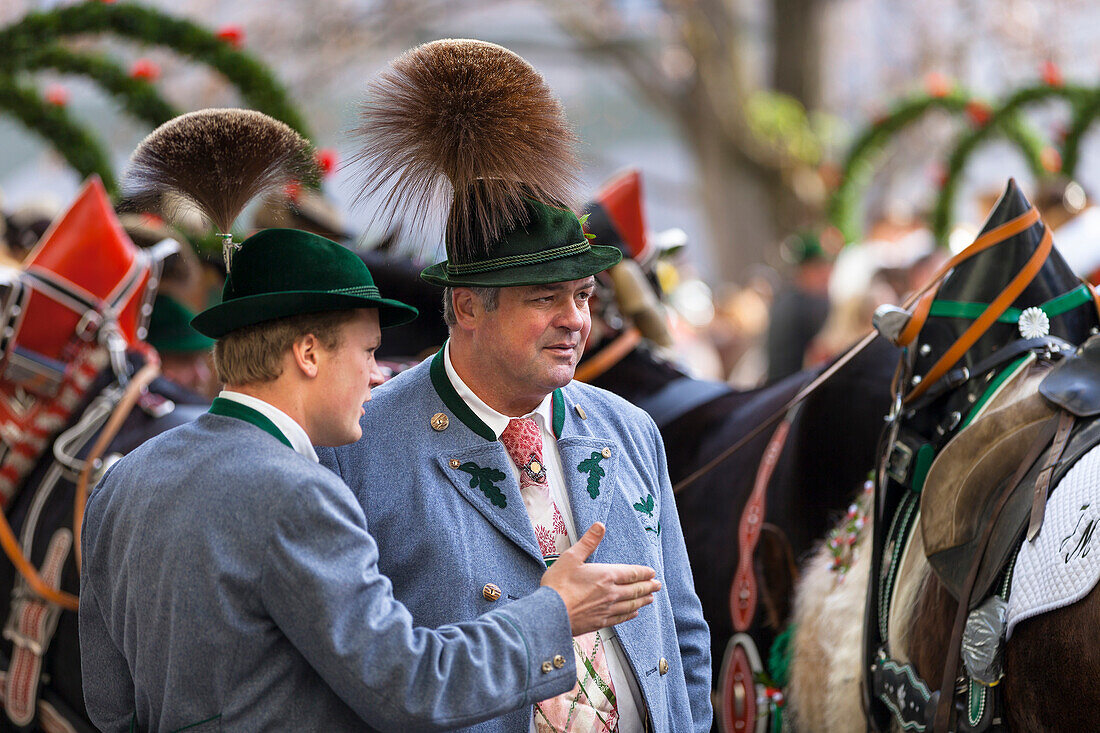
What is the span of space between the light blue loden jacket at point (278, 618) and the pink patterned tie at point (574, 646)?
25 cm

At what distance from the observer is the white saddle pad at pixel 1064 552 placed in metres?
2.06

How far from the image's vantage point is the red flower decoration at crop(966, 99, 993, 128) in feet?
22.9

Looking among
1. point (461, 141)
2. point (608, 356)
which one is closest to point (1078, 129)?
point (608, 356)

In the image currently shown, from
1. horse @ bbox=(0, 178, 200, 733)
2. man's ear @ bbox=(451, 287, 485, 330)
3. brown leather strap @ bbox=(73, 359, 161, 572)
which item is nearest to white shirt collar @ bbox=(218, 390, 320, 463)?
man's ear @ bbox=(451, 287, 485, 330)

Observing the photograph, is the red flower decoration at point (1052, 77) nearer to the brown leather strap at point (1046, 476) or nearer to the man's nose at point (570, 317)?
the brown leather strap at point (1046, 476)

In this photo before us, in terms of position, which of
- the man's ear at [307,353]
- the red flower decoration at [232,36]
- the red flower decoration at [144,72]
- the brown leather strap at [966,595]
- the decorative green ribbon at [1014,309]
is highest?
the red flower decoration at [232,36]

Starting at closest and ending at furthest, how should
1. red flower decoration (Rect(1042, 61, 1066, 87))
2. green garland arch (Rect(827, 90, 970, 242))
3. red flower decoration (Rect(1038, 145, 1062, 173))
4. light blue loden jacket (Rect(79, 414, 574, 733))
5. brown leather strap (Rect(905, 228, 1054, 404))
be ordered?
1. light blue loden jacket (Rect(79, 414, 574, 733))
2. brown leather strap (Rect(905, 228, 1054, 404))
3. red flower decoration (Rect(1042, 61, 1066, 87))
4. red flower decoration (Rect(1038, 145, 1062, 173))
5. green garland arch (Rect(827, 90, 970, 242))

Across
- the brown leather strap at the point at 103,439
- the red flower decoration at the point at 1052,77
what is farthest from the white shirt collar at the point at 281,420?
the red flower decoration at the point at 1052,77

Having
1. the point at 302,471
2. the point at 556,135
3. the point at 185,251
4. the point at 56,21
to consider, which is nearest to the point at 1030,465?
the point at 556,135

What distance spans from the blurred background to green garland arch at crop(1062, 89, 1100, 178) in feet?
0.04

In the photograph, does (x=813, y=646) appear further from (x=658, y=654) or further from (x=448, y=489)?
(x=448, y=489)

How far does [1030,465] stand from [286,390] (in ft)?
4.85

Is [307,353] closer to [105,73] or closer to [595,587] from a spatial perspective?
[595,587]

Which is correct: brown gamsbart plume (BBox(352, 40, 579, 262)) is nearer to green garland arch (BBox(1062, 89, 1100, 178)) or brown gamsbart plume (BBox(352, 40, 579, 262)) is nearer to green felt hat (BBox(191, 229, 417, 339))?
green felt hat (BBox(191, 229, 417, 339))
